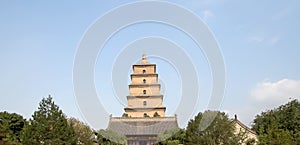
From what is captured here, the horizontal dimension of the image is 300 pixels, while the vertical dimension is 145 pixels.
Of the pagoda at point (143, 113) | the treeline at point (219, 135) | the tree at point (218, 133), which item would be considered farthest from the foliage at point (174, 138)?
the tree at point (218, 133)

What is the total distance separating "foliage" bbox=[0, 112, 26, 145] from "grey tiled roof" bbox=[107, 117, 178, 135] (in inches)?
517

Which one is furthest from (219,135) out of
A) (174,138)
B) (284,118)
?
(284,118)

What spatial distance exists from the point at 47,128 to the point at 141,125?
24.1 metres

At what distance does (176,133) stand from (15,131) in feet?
46.2

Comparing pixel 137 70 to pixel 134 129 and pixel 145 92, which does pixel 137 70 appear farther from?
pixel 134 129

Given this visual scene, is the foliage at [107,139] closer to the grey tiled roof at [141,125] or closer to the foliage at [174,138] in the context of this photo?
the foliage at [174,138]

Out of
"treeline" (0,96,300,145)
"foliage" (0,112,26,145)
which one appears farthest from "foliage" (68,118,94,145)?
"foliage" (0,112,26,145)

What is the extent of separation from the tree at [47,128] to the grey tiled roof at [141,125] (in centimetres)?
2089

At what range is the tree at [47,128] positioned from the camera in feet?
63.6

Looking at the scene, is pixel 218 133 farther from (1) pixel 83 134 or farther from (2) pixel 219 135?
(1) pixel 83 134

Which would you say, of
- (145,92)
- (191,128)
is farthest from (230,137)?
(145,92)

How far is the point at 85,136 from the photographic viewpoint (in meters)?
27.4

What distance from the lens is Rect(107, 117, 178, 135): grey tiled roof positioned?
135 feet

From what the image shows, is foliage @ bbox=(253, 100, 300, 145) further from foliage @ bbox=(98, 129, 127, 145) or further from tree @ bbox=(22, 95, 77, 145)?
tree @ bbox=(22, 95, 77, 145)
